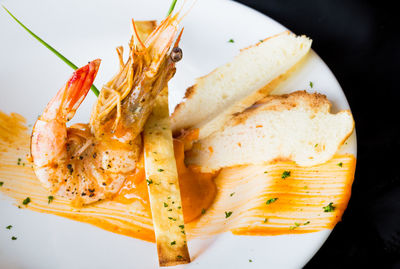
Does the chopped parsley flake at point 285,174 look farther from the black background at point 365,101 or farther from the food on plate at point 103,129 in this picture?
the food on plate at point 103,129

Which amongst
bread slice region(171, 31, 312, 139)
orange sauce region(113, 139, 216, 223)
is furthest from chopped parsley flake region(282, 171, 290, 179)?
bread slice region(171, 31, 312, 139)

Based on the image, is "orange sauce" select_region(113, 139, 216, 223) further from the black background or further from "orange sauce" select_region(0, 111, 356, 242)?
the black background

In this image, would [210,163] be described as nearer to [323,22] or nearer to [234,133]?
[234,133]

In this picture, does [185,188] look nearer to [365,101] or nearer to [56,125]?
[56,125]

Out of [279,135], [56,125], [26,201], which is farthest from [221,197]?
[26,201]

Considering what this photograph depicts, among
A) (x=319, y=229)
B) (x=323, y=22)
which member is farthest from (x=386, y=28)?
(x=319, y=229)
